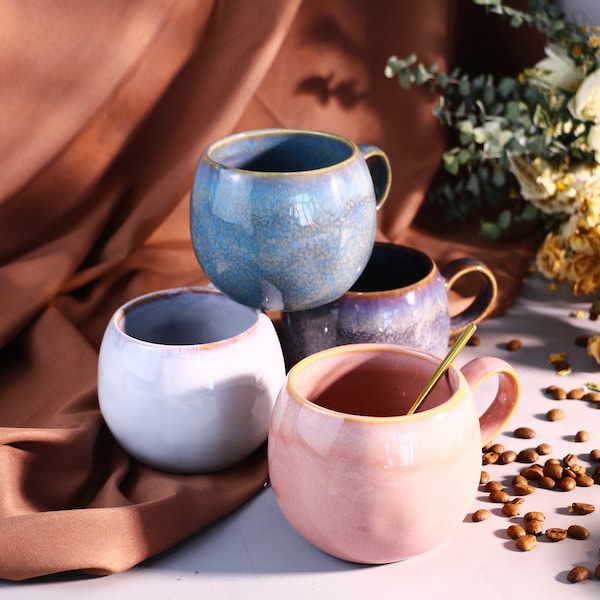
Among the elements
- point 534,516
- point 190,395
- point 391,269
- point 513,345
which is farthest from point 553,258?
point 190,395

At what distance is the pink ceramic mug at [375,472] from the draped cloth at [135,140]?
0.46 feet

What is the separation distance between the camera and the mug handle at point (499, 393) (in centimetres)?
82

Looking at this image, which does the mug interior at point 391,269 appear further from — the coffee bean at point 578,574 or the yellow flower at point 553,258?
the coffee bean at point 578,574

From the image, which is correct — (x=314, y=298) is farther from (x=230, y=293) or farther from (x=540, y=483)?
(x=540, y=483)

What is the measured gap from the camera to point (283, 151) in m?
0.99

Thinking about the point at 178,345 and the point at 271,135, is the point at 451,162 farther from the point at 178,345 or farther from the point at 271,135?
the point at 178,345

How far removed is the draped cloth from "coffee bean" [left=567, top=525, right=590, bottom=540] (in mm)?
278

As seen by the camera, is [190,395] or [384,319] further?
[384,319]

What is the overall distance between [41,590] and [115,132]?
675 millimetres

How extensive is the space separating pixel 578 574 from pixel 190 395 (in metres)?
0.35

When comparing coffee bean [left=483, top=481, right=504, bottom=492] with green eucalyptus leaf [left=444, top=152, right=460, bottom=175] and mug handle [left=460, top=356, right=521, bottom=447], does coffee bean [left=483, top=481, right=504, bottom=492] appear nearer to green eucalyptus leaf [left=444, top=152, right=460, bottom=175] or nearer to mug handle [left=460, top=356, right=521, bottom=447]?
mug handle [left=460, top=356, right=521, bottom=447]

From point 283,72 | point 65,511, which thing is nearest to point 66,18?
point 283,72

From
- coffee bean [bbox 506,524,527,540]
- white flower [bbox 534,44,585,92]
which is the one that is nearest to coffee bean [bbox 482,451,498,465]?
coffee bean [bbox 506,524,527,540]

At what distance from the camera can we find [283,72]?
1.33 meters
